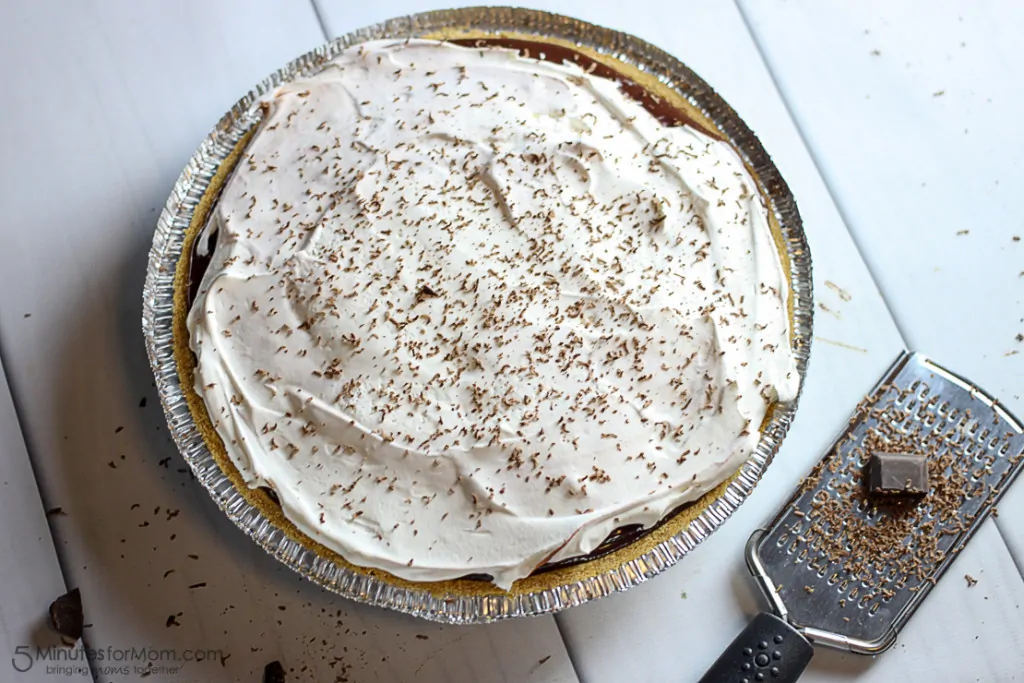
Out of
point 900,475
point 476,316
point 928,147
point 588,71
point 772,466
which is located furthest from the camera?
point 928,147

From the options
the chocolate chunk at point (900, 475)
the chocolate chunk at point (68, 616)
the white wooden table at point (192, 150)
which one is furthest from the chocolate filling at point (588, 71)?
the chocolate chunk at point (68, 616)

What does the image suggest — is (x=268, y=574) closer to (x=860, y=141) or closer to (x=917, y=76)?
(x=860, y=141)

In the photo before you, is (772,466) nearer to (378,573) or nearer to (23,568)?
(378,573)

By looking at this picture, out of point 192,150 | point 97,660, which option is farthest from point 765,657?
point 192,150

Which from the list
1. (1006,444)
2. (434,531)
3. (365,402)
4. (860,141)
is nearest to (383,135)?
(365,402)

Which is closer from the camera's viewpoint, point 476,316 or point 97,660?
point 476,316

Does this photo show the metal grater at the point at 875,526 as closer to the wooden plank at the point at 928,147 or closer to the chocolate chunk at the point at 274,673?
the wooden plank at the point at 928,147
